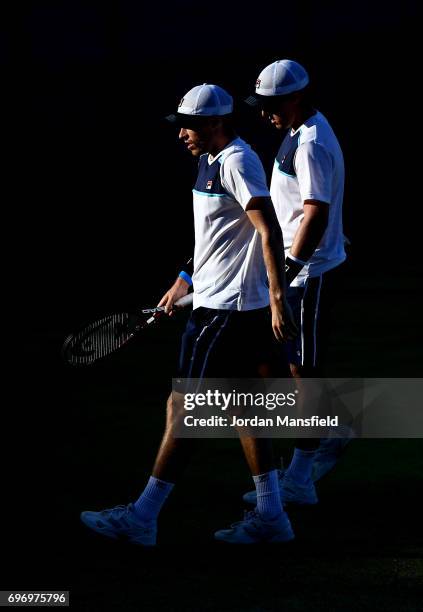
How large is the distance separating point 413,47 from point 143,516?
45.9ft

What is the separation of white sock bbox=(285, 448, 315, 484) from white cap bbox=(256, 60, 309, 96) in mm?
1794

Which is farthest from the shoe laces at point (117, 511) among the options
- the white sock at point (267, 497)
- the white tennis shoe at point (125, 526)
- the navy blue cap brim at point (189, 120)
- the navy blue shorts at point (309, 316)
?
the navy blue cap brim at point (189, 120)

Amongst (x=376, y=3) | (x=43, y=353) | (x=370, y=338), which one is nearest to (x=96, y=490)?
(x=43, y=353)

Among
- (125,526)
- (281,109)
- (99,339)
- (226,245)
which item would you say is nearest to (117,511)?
(125,526)

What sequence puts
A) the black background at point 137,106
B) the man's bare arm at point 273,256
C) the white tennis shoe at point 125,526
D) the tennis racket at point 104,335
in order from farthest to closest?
the black background at point 137,106
the tennis racket at point 104,335
the white tennis shoe at point 125,526
the man's bare arm at point 273,256

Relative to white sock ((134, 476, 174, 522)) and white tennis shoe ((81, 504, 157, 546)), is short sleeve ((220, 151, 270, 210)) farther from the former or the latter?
white tennis shoe ((81, 504, 157, 546))

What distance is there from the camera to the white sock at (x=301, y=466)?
7.07m

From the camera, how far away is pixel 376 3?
18406 mm

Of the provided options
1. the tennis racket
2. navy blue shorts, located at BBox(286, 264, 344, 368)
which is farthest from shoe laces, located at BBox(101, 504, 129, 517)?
navy blue shorts, located at BBox(286, 264, 344, 368)

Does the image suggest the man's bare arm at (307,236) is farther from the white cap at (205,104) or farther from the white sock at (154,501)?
the white sock at (154,501)

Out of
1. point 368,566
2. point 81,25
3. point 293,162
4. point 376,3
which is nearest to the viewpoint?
point 368,566

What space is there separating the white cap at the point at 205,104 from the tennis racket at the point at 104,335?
0.99 metres

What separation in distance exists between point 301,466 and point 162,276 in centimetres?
808

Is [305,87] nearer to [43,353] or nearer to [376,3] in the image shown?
[43,353]
